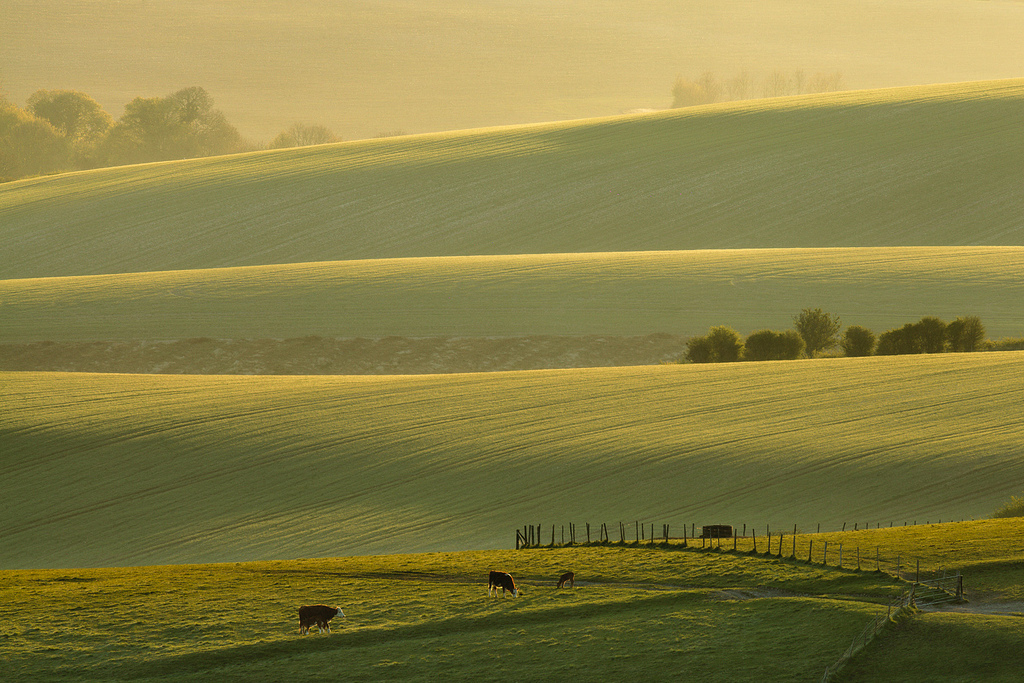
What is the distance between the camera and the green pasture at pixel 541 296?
54.3 m

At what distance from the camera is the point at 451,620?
2075 centimetres

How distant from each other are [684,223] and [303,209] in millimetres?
31053

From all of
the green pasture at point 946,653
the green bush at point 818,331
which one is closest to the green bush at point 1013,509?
the green pasture at point 946,653

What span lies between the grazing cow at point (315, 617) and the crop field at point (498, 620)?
0.31 m

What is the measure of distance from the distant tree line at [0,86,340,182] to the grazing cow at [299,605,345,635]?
464 feet

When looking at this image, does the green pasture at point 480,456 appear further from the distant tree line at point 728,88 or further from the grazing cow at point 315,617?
the distant tree line at point 728,88

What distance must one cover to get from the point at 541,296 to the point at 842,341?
15868 millimetres

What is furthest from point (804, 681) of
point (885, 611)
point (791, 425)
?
point (791, 425)

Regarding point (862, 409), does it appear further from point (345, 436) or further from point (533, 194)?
point (533, 194)

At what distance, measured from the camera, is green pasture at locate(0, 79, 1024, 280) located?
252ft

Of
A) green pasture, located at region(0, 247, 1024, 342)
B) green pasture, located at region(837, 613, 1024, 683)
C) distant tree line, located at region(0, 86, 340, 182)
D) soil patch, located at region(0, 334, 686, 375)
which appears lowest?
green pasture, located at region(837, 613, 1024, 683)

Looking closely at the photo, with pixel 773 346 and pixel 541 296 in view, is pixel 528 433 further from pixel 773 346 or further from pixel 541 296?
pixel 541 296

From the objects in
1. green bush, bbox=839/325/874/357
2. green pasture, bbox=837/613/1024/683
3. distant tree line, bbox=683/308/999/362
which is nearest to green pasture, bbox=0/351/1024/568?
green bush, bbox=839/325/874/357

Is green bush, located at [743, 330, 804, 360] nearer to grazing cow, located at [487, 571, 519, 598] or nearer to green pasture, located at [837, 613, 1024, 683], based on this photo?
grazing cow, located at [487, 571, 519, 598]
